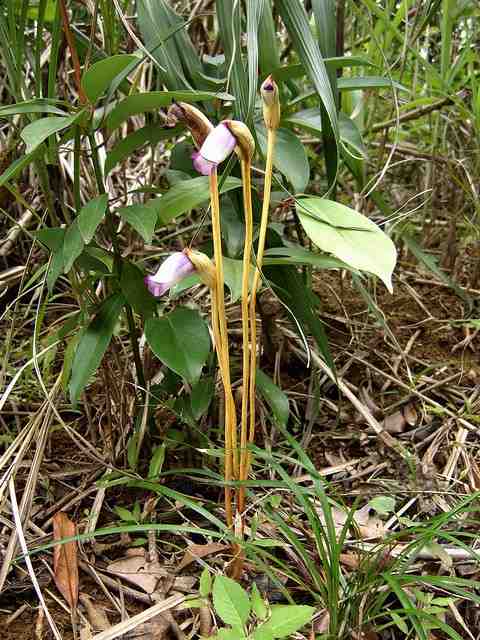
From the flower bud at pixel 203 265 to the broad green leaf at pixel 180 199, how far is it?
19cm

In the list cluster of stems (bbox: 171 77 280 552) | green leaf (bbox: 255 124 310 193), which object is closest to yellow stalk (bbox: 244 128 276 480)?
cluster of stems (bbox: 171 77 280 552)

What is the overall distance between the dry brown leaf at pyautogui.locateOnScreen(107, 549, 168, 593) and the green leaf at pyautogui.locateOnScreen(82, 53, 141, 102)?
0.67 meters

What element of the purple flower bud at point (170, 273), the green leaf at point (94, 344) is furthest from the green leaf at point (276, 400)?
→ the purple flower bud at point (170, 273)

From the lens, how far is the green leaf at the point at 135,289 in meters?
1.01

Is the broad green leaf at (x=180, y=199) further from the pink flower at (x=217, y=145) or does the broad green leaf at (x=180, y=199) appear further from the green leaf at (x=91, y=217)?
the pink flower at (x=217, y=145)

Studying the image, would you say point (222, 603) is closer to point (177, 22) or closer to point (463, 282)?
point (177, 22)

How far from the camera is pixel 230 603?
77cm

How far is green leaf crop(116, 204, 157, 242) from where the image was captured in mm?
886

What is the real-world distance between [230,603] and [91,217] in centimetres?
51

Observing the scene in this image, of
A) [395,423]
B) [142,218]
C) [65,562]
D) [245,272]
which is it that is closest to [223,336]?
[245,272]

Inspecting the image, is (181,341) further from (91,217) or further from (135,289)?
(91,217)

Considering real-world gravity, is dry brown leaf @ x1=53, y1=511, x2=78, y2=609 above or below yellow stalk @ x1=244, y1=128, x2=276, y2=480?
below

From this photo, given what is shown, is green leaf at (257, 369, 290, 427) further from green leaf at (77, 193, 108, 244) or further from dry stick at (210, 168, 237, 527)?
green leaf at (77, 193, 108, 244)

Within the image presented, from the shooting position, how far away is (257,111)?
107 centimetres
